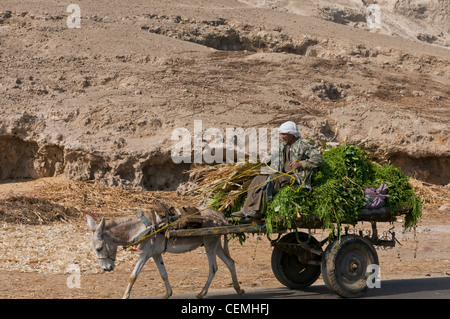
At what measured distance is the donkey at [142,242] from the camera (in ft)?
26.1

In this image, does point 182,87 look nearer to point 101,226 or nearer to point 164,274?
point 164,274

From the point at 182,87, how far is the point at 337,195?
1169 cm

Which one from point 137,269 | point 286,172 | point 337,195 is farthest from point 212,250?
point 337,195

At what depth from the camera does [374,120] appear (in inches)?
794

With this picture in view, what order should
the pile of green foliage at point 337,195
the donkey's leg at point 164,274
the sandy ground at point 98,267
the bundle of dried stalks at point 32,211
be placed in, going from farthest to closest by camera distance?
the bundle of dried stalks at point 32,211
the sandy ground at point 98,267
the pile of green foliage at point 337,195
the donkey's leg at point 164,274

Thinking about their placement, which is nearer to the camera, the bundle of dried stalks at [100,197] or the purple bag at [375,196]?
the purple bag at [375,196]

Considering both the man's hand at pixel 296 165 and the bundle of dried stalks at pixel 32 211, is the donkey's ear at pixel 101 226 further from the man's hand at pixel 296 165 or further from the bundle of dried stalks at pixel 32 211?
the bundle of dried stalks at pixel 32 211

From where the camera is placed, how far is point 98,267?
1089 cm

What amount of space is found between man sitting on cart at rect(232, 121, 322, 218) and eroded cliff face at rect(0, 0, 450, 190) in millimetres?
4802

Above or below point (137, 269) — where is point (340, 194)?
above

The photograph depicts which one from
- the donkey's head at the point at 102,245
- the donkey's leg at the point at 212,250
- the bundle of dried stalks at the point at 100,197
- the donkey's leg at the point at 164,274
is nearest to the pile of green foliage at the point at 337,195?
the donkey's leg at the point at 212,250

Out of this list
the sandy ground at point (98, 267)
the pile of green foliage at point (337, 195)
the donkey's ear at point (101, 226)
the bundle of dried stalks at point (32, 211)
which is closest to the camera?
the donkey's ear at point (101, 226)

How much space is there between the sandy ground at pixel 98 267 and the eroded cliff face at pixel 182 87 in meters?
2.74
